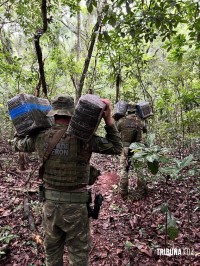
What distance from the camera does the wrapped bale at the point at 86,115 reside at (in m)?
2.55

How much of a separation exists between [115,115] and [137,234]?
123 inches

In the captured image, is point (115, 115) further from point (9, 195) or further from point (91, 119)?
point (91, 119)

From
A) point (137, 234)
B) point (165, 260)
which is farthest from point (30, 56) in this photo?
→ point (165, 260)

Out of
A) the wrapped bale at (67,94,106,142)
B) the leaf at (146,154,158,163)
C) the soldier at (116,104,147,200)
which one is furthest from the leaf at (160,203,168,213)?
the soldier at (116,104,147,200)

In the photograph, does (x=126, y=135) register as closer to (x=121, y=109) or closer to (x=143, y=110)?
(x=121, y=109)

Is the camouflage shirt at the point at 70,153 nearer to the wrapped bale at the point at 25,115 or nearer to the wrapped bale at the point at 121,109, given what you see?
the wrapped bale at the point at 25,115

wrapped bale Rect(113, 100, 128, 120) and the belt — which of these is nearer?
the belt

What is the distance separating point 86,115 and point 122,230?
2834mm

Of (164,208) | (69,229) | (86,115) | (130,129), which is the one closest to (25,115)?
(86,115)

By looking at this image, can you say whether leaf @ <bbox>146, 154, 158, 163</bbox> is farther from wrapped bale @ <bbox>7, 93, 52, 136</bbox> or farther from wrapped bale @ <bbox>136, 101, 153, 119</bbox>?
wrapped bale @ <bbox>136, 101, 153, 119</bbox>

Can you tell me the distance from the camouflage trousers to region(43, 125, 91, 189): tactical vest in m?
0.28

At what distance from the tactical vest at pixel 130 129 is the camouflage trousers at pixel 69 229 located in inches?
136

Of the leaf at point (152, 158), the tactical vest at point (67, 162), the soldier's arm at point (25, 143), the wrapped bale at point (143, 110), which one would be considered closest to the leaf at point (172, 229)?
the leaf at point (152, 158)

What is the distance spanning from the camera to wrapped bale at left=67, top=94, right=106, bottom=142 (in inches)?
100
